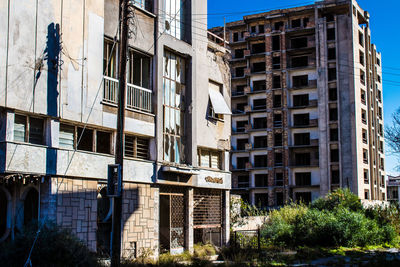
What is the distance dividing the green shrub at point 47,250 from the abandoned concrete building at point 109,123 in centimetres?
151

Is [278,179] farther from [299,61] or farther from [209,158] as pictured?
[209,158]

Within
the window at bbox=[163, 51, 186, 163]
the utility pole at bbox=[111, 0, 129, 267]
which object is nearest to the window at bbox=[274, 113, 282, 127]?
the window at bbox=[163, 51, 186, 163]

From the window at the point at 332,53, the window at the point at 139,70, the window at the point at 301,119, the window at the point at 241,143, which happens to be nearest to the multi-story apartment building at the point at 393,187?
the window at the point at 301,119

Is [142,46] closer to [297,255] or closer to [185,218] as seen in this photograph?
[185,218]

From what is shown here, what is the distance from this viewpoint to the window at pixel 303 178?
6706 centimetres

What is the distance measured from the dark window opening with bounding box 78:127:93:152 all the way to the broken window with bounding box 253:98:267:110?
53645mm

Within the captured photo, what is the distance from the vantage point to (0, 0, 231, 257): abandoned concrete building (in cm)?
1641

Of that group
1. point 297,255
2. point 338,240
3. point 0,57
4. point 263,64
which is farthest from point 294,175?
point 0,57

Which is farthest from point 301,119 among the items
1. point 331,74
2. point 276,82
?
point 331,74

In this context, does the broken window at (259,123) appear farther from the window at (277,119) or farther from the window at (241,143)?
the window at (241,143)

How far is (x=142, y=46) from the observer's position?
21.9 meters

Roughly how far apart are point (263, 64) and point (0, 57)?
59.8 meters

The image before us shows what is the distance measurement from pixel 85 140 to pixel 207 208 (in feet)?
30.0

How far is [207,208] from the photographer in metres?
26.2
